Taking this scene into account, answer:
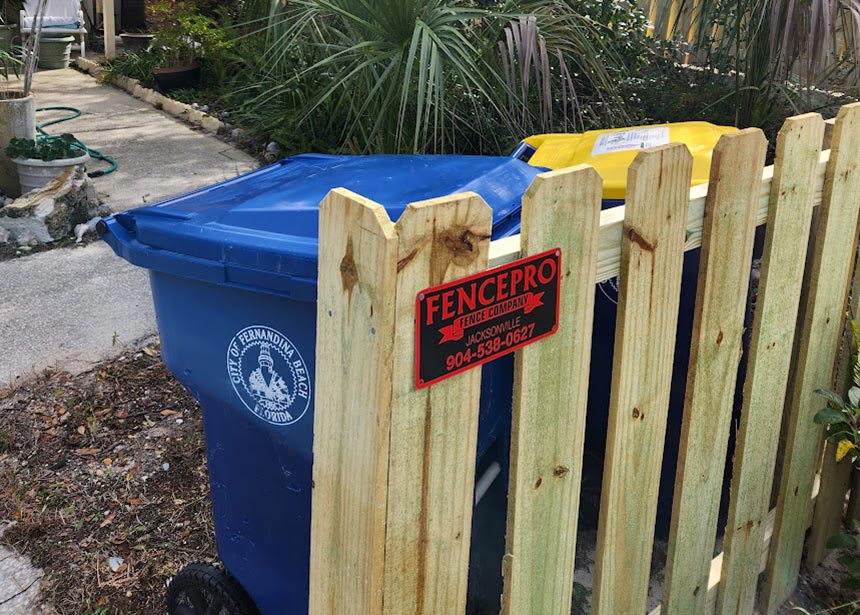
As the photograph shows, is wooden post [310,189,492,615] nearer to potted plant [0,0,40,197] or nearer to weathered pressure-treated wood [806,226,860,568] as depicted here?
weathered pressure-treated wood [806,226,860,568]

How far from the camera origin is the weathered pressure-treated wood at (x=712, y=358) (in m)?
1.70

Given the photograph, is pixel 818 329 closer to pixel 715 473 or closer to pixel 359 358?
pixel 715 473

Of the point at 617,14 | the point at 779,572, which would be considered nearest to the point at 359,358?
the point at 779,572

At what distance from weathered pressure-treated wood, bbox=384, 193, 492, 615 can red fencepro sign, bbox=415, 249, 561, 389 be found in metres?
0.02

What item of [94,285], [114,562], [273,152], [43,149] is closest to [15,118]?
[43,149]

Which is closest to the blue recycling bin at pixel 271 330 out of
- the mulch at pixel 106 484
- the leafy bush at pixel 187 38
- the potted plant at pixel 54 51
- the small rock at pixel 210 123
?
the mulch at pixel 106 484

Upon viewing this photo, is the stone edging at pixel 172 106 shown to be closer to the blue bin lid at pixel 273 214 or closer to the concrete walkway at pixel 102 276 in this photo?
the concrete walkway at pixel 102 276

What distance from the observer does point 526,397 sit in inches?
56.3

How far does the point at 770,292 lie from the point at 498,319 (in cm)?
88

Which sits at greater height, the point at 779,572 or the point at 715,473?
the point at 715,473

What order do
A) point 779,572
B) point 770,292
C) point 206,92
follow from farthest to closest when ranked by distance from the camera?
point 206,92 → point 779,572 → point 770,292

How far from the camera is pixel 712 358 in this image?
182 cm

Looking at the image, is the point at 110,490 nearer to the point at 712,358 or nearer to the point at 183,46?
the point at 712,358

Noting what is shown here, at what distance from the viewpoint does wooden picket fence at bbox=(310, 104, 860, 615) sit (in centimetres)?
125
